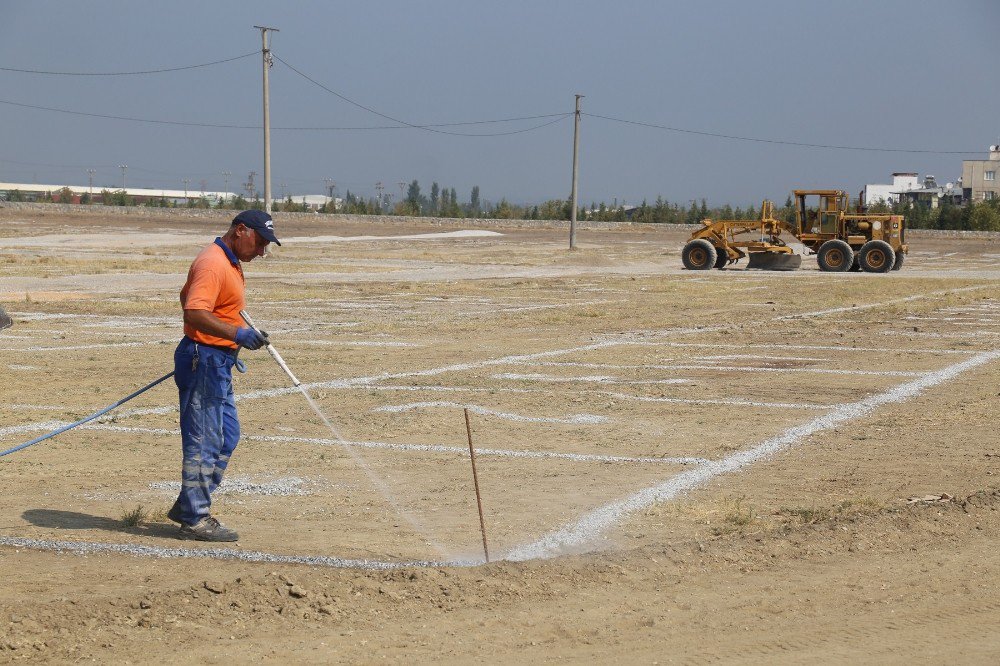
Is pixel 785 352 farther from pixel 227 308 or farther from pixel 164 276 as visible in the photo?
pixel 164 276

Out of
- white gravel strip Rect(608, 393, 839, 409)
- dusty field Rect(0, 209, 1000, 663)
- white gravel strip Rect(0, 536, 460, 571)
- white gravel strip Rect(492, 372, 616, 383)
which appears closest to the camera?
dusty field Rect(0, 209, 1000, 663)

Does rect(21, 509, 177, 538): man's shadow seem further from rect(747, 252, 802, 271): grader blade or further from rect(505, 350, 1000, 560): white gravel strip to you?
rect(747, 252, 802, 271): grader blade

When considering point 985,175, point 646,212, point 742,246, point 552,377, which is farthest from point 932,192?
point 552,377

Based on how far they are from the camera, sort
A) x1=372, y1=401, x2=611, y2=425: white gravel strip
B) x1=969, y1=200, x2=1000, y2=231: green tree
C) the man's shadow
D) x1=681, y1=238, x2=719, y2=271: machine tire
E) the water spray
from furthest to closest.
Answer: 1. x1=969, y1=200, x2=1000, y2=231: green tree
2. x1=681, y1=238, x2=719, y2=271: machine tire
3. x1=372, y1=401, x2=611, y2=425: white gravel strip
4. the man's shadow
5. the water spray

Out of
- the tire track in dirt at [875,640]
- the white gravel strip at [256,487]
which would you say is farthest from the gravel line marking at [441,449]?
the tire track in dirt at [875,640]

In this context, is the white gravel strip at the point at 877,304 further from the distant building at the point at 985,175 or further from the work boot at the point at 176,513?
the distant building at the point at 985,175

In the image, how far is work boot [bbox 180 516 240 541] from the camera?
7203 millimetres

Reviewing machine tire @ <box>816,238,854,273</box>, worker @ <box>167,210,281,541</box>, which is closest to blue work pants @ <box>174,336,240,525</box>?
worker @ <box>167,210,281,541</box>

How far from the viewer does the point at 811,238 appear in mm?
41312

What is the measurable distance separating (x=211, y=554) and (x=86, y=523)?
3.42 feet

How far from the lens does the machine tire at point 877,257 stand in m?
39.5

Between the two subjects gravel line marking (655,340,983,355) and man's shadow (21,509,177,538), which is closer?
man's shadow (21,509,177,538)

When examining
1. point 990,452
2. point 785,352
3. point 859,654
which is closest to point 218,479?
point 859,654

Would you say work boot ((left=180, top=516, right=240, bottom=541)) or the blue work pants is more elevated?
the blue work pants
